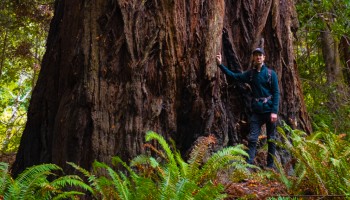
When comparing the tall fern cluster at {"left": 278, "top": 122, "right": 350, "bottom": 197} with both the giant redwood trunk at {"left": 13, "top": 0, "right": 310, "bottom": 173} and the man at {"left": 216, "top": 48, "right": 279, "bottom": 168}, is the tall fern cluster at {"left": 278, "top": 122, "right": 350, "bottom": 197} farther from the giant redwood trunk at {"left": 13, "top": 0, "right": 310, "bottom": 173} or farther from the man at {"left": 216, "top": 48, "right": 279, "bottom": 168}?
the giant redwood trunk at {"left": 13, "top": 0, "right": 310, "bottom": 173}

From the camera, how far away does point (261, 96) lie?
20.3 feet

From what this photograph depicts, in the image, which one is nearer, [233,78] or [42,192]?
[42,192]

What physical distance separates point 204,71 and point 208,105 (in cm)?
46

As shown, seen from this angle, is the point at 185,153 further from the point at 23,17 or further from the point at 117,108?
the point at 23,17

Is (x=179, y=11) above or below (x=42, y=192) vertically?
above

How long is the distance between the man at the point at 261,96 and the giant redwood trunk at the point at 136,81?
0.90 feet

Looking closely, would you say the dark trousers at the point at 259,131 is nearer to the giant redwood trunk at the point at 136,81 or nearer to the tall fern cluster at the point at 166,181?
the giant redwood trunk at the point at 136,81

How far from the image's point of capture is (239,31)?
672cm

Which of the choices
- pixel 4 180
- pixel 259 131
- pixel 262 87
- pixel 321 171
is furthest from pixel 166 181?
pixel 262 87

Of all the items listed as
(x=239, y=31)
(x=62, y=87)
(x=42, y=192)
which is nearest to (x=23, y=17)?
(x=62, y=87)

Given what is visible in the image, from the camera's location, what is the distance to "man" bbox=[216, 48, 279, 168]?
20.1ft

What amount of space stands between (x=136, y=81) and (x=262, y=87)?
1856 mm

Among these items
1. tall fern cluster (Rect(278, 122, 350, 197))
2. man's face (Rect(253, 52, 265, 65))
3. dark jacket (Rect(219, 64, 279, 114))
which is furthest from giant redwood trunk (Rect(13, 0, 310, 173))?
tall fern cluster (Rect(278, 122, 350, 197))

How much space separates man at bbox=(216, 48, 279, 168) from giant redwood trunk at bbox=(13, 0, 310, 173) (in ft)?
0.90
